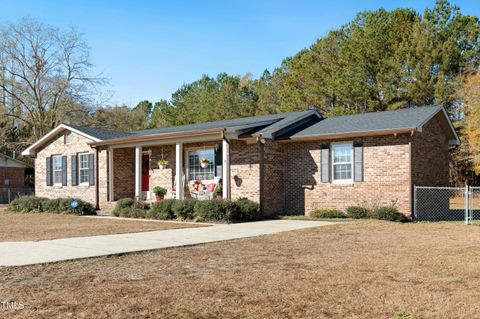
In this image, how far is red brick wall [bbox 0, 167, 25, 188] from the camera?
35938 mm

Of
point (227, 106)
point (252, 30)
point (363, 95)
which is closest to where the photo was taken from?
point (252, 30)

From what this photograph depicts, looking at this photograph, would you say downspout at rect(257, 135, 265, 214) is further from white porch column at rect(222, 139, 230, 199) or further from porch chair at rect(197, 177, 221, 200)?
porch chair at rect(197, 177, 221, 200)

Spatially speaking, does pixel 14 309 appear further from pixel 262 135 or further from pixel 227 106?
pixel 227 106

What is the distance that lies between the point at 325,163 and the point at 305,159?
0.96 m

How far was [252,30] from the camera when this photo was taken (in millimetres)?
17562

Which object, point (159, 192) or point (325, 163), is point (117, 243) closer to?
point (325, 163)

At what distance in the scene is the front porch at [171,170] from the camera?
63.6 ft

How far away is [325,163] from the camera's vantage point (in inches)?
A: 706

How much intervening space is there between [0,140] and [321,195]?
30407 millimetres

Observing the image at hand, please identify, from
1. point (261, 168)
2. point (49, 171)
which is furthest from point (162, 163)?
point (49, 171)

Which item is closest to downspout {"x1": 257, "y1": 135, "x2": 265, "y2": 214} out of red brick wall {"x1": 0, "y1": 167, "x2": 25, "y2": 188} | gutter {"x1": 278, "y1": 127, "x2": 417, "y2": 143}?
gutter {"x1": 278, "y1": 127, "x2": 417, "y2": 143}

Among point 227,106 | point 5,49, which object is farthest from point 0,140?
point 227,106

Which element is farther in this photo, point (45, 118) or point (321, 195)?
point (45, 118)

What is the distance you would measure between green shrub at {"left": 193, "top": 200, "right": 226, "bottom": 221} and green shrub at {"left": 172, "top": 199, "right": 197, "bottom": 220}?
0.28m
